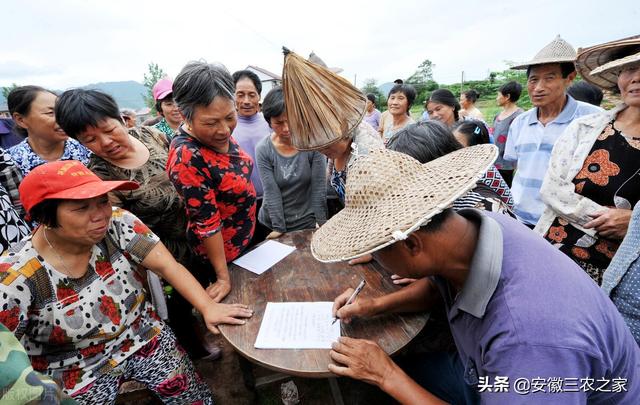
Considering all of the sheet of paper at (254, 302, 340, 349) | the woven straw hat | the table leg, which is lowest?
the table leg

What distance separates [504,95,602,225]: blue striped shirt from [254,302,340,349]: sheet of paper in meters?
2.03

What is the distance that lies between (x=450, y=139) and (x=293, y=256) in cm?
123

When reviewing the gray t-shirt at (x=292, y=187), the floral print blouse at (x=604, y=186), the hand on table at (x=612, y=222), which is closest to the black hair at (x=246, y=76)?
the gray t-shirt at (x=292, y=187)

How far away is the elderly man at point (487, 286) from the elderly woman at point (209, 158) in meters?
0.86

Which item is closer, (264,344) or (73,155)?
(264,344)

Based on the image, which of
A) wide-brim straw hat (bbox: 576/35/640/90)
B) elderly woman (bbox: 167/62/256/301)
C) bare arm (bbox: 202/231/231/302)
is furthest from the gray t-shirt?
wide-brim straw hat (bbox: 576/35/640/90)

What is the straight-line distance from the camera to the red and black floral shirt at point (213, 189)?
162 centimetres

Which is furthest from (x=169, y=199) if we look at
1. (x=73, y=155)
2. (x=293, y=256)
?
(x=73, y=155)

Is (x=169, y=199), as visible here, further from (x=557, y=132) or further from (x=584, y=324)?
(x=557, y=132)

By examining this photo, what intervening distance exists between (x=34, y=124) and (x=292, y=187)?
6.72 ft

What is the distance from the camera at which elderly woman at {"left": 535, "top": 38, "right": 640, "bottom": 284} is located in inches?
61.0

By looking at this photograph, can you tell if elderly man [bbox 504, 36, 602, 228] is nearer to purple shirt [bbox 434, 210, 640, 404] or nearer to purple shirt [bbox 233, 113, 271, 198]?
purple shirt [bbox 434, 210, 640, 404]

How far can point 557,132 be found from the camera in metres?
2.42

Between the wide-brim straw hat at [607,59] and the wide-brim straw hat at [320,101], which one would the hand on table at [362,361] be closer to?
the wide-brim straw hat at [320,101]
